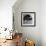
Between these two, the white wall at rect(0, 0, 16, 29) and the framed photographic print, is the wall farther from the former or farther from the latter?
the white wall at rect(0, 0, 16, 29)

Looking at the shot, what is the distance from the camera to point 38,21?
5355 mm

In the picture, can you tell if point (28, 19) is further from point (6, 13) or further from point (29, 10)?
point (6, 13)

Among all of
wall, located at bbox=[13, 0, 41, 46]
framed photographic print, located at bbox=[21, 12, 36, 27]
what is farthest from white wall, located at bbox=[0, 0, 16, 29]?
framed photographic print, located at bbox=[21, 12, 36, 27]

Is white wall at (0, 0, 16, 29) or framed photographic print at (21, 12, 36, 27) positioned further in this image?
framed photographic print at (21, 12, 36, 27)

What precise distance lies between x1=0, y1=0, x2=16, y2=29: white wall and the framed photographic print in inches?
40.3

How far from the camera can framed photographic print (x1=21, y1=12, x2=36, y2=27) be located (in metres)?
5.28

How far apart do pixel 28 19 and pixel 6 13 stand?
129cm

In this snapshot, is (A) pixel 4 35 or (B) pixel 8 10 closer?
(A) pixel 4 35

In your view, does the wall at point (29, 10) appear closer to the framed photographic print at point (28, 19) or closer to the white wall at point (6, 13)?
the framed photographic print at point (28, 19)

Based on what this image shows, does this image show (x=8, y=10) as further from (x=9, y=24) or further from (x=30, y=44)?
(x=30, y=44)

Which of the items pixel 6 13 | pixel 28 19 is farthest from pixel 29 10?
pixel 6 13

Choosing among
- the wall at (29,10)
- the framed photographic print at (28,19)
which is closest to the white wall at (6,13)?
the wall at (29,10)

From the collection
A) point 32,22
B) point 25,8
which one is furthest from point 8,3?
point 32,22

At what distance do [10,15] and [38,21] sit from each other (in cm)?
155
